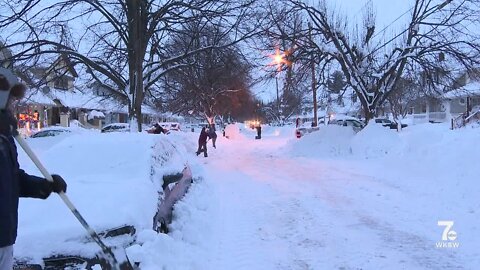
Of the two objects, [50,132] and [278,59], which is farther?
[50,132]

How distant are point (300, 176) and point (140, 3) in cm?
867

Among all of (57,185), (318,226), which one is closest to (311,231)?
(318,226)

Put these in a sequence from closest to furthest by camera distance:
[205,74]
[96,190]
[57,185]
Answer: [57,185] → [96,190] → [205,74]

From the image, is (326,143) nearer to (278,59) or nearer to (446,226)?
(278,59)

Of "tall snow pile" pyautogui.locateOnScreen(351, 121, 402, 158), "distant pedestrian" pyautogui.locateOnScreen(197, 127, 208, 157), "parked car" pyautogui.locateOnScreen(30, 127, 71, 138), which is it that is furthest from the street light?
"parked car" pyautogui.locateOnScreen(30, 127, 71, 138)

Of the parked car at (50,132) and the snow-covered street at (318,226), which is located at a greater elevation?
the parked car at (50,132)

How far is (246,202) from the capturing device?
31.9 ft

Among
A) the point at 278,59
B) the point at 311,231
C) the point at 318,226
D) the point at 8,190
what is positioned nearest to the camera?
the point at 8,190

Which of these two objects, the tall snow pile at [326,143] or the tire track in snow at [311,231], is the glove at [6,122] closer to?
the tire track in snow at [311,231]

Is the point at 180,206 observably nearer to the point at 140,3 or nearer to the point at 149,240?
the point at 149,240

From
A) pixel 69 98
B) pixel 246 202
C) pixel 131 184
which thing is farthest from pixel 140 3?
pixel 69 98

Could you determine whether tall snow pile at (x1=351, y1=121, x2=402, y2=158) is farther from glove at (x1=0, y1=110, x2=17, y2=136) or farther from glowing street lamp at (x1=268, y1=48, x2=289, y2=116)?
glove at (x1=0, y1=110, x2=17, y2=136)

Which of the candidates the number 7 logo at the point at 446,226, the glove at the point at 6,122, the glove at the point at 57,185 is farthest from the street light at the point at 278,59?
the glove at the point at 6,122

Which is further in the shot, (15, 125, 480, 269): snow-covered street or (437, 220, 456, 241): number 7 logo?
(437, 220, 456, 241): number 7 logo
